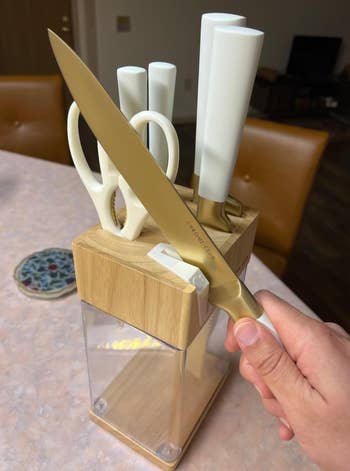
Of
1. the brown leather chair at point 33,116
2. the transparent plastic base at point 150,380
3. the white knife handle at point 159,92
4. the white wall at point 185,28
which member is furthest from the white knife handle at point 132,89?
the white wall at point 185,28

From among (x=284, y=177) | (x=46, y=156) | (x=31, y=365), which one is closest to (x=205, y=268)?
(x=31, y=365)

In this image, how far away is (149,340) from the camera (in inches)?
21.6

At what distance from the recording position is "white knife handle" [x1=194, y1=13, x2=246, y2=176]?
0.31m

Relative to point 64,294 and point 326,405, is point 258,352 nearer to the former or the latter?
point 326,405

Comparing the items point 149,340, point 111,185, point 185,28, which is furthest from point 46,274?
point 185,28

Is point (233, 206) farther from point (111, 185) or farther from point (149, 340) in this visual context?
point (149, 340)

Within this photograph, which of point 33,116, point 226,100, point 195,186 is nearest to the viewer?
point 226,100

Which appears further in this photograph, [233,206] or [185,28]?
[185,28]

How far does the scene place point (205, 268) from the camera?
36 cm

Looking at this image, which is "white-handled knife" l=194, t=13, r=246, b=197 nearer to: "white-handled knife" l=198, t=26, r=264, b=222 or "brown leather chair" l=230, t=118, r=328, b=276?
"white-handled knife" l=198, t=26, r=264, b=222

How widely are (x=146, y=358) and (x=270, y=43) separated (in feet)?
12.8

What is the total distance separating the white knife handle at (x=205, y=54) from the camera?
312mm

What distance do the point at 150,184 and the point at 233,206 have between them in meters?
0.13

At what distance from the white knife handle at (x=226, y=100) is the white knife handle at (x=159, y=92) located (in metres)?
0.05
